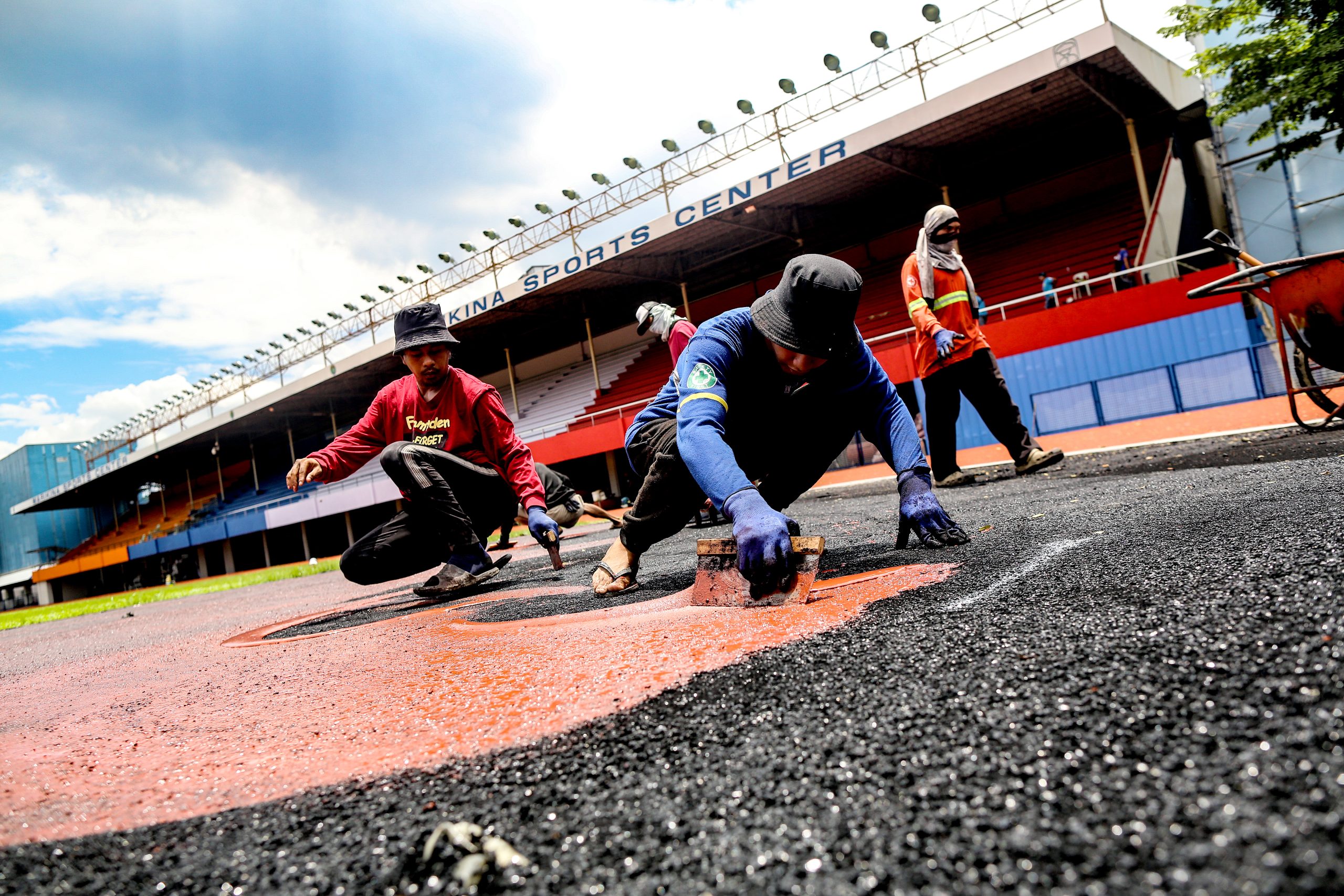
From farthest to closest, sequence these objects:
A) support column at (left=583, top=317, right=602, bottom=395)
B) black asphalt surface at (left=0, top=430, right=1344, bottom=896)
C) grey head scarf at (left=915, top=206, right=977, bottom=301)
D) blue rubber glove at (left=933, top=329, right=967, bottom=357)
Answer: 1. support column at (left=583, top=317, right=602, bottom=395)
2. grey head scarf at (left=915, top=206, right=977, bottom=301)
3. blue rubber glove at (left=933, top=329, right=967, bottom=357)
4. black asphalt surface at (left=0, top=430, right=1344, bottom=896)

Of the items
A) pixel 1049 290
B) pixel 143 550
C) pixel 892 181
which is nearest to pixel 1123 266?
pixel 1049 290

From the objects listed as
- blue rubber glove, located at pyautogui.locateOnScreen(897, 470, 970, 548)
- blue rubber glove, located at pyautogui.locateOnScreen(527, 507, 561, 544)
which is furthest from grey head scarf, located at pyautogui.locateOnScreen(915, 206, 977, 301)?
blue rubber glove, located at pyautogui.locateOnScreen(527, 507, 561, 544)

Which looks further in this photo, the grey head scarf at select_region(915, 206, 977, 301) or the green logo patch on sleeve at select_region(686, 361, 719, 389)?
the grey head scarf at select_region(915, 206, 977, 301)

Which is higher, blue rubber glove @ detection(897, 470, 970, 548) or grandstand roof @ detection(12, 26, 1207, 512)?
grandstand roof @ detection(12, 26, 1207, 512)

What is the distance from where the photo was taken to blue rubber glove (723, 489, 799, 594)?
5.90ft

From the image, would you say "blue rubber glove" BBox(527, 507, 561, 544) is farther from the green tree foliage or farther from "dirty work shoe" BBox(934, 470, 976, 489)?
the green tree foliage

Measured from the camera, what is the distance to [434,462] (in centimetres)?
373

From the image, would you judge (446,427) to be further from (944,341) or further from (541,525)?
(944,341)

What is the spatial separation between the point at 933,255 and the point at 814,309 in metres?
3.32

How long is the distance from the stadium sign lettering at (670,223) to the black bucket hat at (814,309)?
13.8 metres

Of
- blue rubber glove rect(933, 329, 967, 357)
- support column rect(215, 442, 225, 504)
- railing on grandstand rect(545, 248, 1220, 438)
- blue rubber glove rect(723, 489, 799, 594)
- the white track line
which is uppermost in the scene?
support column rect(215, 442, 225, 504)

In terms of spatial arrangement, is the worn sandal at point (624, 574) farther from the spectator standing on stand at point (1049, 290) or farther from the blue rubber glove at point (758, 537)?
the spectator standing on stand at point (1049, 290)

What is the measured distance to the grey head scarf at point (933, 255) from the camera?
4945 millimetres

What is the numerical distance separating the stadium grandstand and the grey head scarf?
2300 mm
